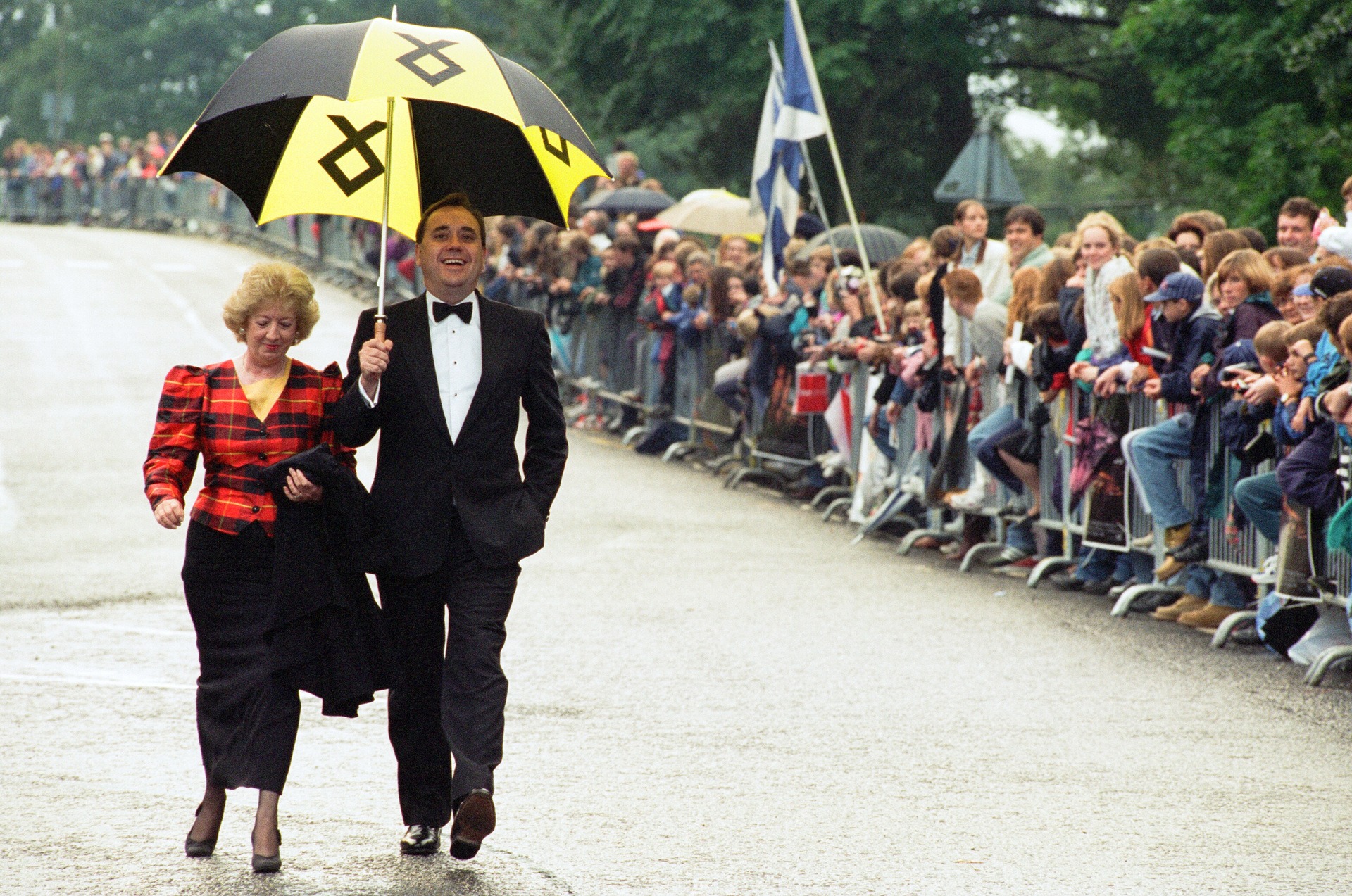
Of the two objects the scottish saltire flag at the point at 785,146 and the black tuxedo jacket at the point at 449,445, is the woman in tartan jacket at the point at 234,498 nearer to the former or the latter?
the black tuxedo jacket at the point at 449,445

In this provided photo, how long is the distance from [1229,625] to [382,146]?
542cm

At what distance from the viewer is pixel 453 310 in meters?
6.14

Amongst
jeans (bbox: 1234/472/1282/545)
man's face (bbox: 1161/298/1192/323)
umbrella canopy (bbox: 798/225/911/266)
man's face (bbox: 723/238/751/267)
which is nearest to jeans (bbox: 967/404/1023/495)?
man's face (bbox: 1161/298/1192/323)

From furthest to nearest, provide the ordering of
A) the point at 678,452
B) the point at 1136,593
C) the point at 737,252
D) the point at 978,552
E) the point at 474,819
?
the point at 678,452 → the point at 737,252 → the point at 978,552 → the point at 1136,593 → the point at 474,819

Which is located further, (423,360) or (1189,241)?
(1189,241)

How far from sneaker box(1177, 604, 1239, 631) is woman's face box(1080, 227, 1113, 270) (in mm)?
2049

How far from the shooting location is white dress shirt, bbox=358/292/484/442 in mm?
6125

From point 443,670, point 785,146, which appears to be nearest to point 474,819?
point 443,670

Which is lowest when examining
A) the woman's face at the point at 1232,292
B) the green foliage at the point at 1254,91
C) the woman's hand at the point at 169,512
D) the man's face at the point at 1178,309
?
the woman's hand at the point at 169,512

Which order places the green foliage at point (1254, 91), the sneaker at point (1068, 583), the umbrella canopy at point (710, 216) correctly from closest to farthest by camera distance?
the sneaker at point (1068, 583) → the umbrella canopy at point (710, 216) → the green foliage at point (1254, 91)

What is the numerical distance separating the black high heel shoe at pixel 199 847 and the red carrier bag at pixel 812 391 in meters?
9.97

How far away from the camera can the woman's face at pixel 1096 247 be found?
11672 millimetres

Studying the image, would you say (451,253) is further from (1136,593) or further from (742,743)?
(1136,593)

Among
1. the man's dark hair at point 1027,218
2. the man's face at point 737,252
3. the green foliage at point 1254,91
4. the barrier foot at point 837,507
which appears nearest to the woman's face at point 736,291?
the man's face at point 737,252
